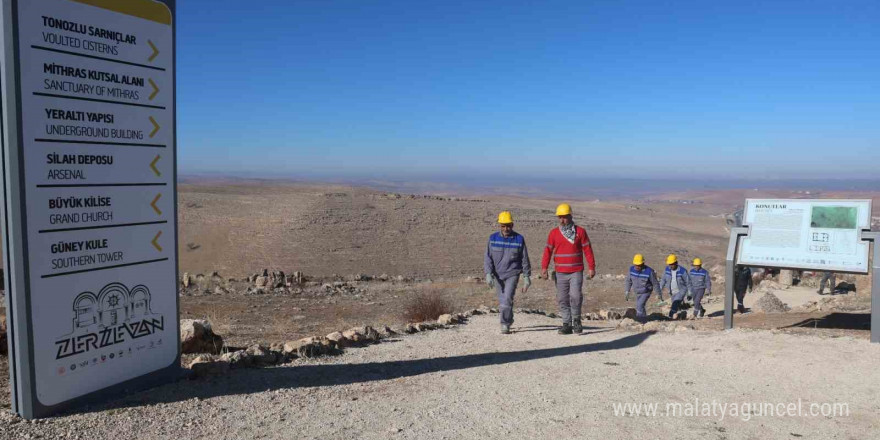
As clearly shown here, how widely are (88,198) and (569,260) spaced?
6.37 metres

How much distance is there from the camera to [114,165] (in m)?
5.29

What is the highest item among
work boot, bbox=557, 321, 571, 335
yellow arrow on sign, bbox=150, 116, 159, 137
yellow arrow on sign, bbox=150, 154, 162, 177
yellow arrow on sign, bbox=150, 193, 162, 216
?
yellow arrow on sign, bbox=150, 116, 159, 137

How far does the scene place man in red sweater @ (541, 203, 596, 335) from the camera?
9.16 meters

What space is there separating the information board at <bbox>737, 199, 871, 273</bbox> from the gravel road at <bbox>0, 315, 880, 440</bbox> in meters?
1.20

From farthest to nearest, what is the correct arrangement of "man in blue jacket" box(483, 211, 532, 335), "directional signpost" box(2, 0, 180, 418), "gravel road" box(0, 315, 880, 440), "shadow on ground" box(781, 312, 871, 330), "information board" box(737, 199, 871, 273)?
1. "shadow on ground" box(781, 312, 871, 330)
2. "man in blue jacket" box(483, 211, 532, 335)
3. "information board" box(737, 199, 871, 273)
4. "gravel road" box(0, 315, 880, 440)
5. "directional signpost" box(2, 0, 180, 418)

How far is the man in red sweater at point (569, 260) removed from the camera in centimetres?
916

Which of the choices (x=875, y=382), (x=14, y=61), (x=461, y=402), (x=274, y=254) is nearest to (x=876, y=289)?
(x=875, y=382)

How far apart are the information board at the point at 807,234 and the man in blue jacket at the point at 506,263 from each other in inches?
136

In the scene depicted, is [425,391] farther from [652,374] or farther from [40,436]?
[40,436]

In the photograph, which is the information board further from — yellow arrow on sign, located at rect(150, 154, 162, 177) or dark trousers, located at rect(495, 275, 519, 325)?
yellow arrow on sign, located at rect(150, 154, 162, 177)

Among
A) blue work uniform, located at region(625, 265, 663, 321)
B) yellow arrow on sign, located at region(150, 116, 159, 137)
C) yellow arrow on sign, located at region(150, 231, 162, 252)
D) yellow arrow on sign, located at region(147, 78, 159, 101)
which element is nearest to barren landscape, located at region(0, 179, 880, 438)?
A: blue work uniform, located at region(625, 265, 663, 321)

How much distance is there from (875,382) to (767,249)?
315 centimetres

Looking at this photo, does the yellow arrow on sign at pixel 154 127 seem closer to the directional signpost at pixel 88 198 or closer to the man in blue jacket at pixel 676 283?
the directional signpost at pixel 88 198

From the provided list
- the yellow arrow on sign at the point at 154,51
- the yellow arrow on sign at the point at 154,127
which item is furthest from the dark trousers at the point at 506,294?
the yellow arrow on sign at the point at 154,51
